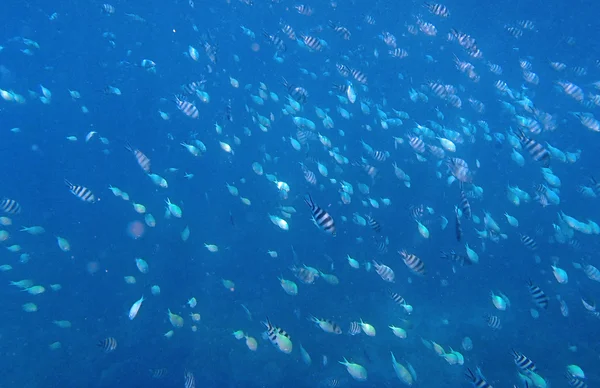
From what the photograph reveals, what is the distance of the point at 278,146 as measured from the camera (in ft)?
67.9

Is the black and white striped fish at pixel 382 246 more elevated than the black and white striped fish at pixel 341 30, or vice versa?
the black and white striped fish at pixel 341 30

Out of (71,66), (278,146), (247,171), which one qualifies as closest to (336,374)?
(247,171)

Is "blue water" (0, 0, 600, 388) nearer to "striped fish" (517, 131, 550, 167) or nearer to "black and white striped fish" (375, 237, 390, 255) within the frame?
"black and white striped fish" (375, 237, 390, 255)

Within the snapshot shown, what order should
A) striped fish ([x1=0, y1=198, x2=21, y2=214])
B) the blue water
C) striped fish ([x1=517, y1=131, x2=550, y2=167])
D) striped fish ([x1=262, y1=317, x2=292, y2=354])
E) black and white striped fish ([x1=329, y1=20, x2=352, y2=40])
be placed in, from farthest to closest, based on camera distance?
1. black and white striped fish ([x1=329, y1=20, x2=352, y2=40])
2. the blue water
3. striped fish ([x1=0, y1=198, x2=21, y2=214])
4. striped fish ([x1=517, y1=131, x2=550, y2=167])
5. striped fish ([x1=262, y1=317, x2=292, y2=354])

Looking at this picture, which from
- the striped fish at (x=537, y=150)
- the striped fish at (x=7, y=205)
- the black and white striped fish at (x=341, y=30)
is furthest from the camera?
the black and white striped fish at (x=341, y=30)

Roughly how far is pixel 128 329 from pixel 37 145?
1500cm

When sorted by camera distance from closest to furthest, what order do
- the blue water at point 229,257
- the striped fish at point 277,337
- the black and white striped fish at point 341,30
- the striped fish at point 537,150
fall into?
1. the striped fish at point 277,337
2. the striped fish at point 537,150
3. the blue water at point 229,257
4. the black and white striped fish at point 341,30

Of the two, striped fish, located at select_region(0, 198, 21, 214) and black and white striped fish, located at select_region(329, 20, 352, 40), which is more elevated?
black and white striped fish, located at select_region(329, 20, 352, 40)

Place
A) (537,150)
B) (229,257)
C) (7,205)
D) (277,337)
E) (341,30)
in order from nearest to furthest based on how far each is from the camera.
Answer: (277,337)
(537,150)
(7,205)
(341,30)
(229,257)

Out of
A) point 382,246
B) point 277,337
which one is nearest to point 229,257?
point 382,246

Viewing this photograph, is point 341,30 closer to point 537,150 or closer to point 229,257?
point 537,150

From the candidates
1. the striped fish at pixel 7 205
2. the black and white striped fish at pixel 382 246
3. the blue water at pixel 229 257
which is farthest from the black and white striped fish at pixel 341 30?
the striped fish at pixel 7 205

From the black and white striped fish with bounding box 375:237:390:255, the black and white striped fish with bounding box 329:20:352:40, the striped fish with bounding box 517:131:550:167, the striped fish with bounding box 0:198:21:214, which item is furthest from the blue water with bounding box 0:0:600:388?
the black and white striped fish with bounding box 329:20:352:40

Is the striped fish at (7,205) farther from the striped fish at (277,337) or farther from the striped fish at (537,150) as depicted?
the striped fish at (537,150)
